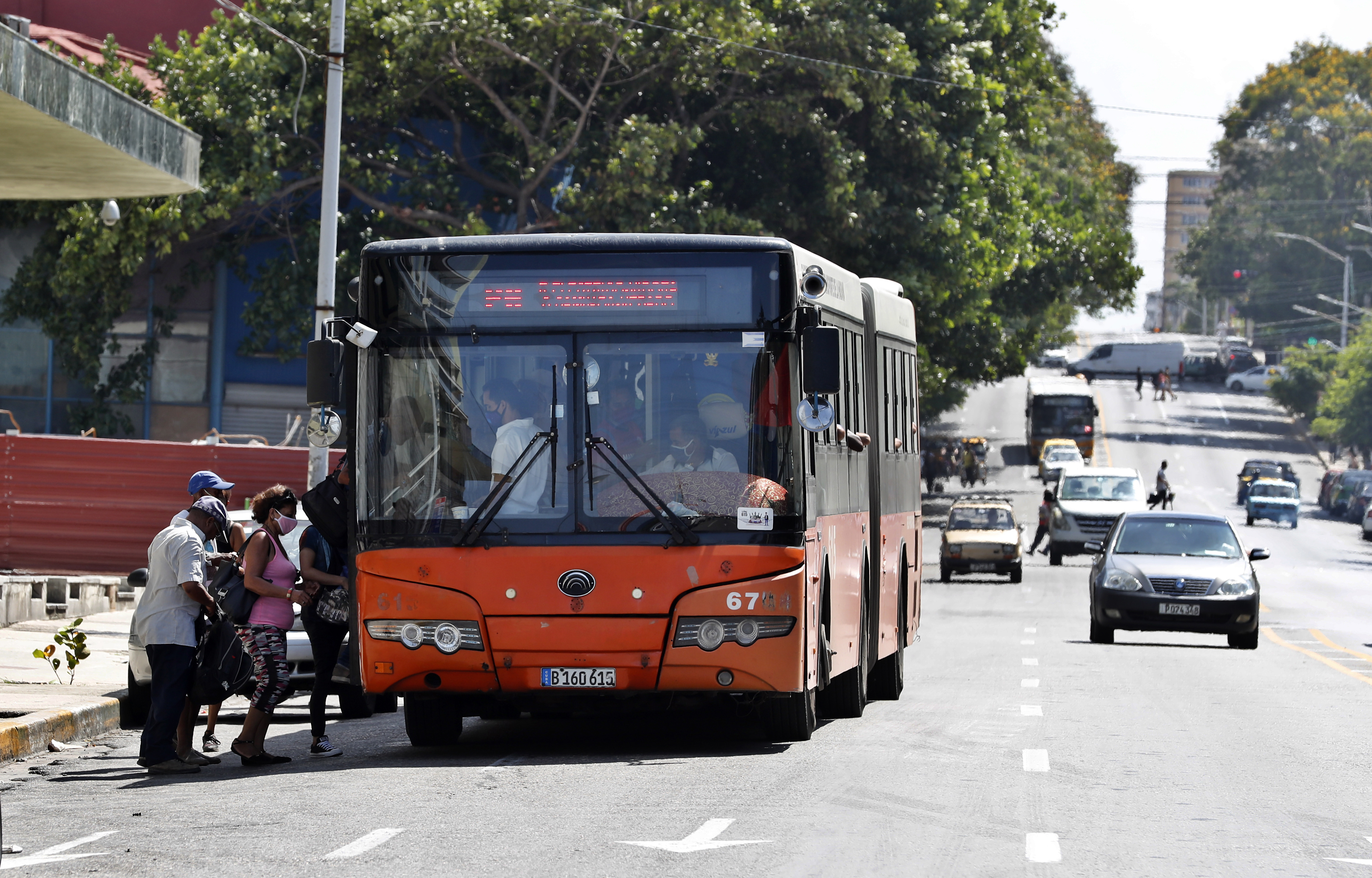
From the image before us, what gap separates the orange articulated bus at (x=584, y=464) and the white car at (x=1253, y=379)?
Answer: 115050 mm

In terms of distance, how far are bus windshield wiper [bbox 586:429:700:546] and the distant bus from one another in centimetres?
7237

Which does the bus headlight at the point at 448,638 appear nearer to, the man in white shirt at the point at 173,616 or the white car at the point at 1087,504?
the man in white shirt at the point at 173,616

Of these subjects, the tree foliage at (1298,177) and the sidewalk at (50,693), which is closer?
the sidewalk at (50,693)

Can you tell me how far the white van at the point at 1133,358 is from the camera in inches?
4953

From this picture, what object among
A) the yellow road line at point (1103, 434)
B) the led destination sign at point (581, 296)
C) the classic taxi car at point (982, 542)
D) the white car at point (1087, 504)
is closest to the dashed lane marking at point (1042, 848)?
the led destination sign at point (581, 296)

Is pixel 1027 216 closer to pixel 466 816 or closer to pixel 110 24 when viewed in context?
pixel 110 24

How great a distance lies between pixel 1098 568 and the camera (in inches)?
879

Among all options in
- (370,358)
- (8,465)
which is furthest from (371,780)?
(8,465)

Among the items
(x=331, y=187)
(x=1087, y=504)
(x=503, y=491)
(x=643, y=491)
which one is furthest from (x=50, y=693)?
(x=1087, y=504)

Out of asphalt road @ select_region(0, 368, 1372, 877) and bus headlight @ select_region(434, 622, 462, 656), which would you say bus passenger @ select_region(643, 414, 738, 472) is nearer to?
bus headlight @ select_region(434, 622, 462, 656)

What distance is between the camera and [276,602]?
1180 cm

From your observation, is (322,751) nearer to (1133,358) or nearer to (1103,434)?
(1103,434)

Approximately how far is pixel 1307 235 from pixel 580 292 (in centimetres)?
11670

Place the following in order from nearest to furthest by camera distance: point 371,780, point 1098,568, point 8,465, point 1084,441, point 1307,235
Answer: point 371,780 < point 1098,568 < point 8,465 < point 1084,441 < point 1307,235
